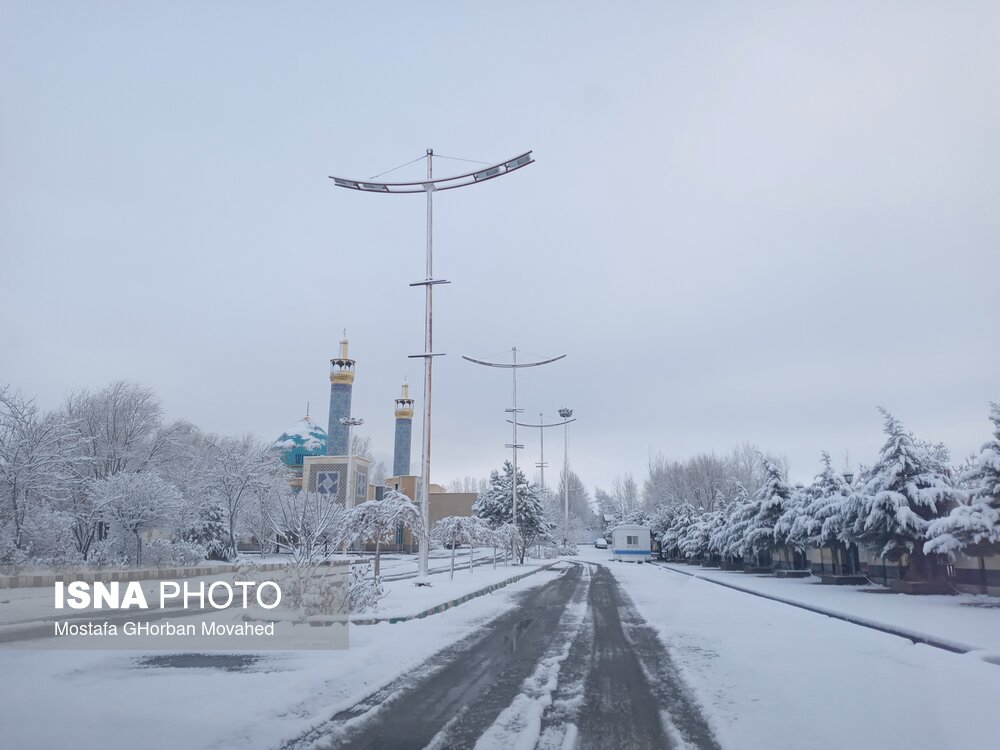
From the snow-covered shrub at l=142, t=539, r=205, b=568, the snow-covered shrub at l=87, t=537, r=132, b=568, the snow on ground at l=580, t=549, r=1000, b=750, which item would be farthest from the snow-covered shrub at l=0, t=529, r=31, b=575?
the snow on ground at l=580, t=549, r=1000, b=750

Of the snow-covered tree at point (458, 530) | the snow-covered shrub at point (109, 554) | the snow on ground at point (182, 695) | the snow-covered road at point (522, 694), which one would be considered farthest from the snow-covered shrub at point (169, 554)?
the snow-covered road at point (522, 694)

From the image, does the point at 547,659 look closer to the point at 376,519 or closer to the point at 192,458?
the point at 376,519

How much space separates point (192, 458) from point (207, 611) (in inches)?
1133

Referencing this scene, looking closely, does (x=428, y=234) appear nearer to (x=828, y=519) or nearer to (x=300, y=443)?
(x=828, y=519)

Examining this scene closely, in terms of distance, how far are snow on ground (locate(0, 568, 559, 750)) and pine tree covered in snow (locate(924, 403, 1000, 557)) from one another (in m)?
14.7

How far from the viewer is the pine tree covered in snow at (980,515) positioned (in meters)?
18.0

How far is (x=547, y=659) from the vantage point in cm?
1043

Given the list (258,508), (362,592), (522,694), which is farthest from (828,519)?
(258,508)

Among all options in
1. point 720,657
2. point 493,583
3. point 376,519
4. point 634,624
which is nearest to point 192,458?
point 493,583

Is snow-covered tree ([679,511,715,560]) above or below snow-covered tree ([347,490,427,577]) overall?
below

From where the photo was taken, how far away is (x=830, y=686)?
328 inches

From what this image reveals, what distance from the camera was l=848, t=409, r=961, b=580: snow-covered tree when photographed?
851 inches

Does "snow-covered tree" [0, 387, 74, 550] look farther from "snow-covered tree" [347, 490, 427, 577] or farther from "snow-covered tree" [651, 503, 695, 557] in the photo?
"snow-covered tree" [651, 503, 695, 557]

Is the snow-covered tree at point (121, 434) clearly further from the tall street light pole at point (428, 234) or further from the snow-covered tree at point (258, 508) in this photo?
the tall street light pole at point (428, 234)
